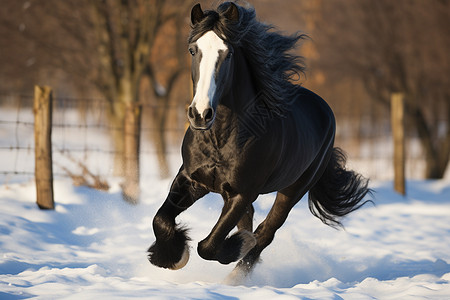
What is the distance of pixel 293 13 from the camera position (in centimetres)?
2659

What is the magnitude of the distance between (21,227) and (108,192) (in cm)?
200

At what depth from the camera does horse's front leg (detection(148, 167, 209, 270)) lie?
3.98 m

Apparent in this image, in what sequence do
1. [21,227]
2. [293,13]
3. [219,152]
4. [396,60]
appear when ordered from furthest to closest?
[293,13] → [396,60] → [21,227] → [219,152]

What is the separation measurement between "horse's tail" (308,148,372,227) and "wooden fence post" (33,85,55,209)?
2885mm

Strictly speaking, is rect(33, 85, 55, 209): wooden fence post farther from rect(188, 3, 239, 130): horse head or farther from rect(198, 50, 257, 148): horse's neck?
rect(188, 3, 239, 130): horse head

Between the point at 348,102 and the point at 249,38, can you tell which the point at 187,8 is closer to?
the point at 249,38

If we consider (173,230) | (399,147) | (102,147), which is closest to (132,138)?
(173,230)

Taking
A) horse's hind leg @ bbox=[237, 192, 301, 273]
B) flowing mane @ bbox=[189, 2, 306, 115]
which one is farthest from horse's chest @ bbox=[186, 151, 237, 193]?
horse's hind leg @ bbox=[237, 192, 301, 273]

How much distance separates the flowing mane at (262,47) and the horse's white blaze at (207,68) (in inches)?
2.3

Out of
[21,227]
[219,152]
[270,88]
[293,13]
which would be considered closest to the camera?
[219,152]

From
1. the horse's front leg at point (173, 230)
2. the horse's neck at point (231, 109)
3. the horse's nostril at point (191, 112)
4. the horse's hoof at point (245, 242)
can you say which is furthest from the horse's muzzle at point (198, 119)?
the horse's hoof at point (245, 242)

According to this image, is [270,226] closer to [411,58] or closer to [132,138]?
[132,138]

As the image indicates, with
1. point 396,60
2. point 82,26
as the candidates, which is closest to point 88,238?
point 82,26

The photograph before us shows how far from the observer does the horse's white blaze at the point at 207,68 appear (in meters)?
3.30
